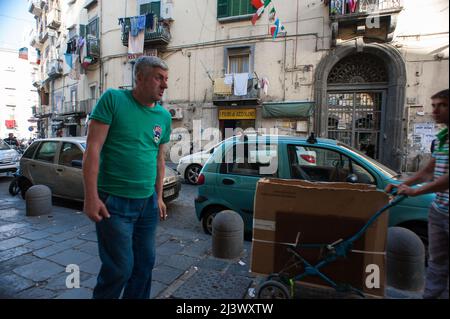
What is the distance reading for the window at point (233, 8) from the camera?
13879 millimetres

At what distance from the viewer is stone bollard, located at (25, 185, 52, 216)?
206 inches

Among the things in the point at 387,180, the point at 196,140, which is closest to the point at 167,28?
the point at 196,140

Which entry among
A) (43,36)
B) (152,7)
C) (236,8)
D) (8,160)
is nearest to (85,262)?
(8,160)

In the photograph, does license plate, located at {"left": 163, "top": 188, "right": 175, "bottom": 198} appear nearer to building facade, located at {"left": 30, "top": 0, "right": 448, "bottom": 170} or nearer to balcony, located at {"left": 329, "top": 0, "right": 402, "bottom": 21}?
building facade, located at {"left": 30, "top": 0, "right": 448, "bottom": 170}

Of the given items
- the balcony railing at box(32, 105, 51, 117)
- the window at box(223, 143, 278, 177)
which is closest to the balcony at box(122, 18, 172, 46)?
the window at box(223, 143, 278, 177)

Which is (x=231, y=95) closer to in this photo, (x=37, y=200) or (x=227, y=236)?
(x=37, y=200)

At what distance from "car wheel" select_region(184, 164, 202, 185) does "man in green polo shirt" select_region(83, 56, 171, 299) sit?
7016 millimetres

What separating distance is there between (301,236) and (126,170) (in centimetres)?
154

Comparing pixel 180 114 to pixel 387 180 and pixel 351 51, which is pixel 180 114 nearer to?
pixel 351 51

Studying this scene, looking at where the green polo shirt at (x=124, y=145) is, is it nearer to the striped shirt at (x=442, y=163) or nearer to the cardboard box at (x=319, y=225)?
the cardboard box at (x=319, y=225)

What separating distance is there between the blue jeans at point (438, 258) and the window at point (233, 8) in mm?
14428

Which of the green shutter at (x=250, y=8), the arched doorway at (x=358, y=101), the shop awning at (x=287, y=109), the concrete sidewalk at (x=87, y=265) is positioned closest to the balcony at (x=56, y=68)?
the green shutter at (x=250, y=8)

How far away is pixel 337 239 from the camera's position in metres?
2.26

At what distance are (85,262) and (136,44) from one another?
51.0ft
